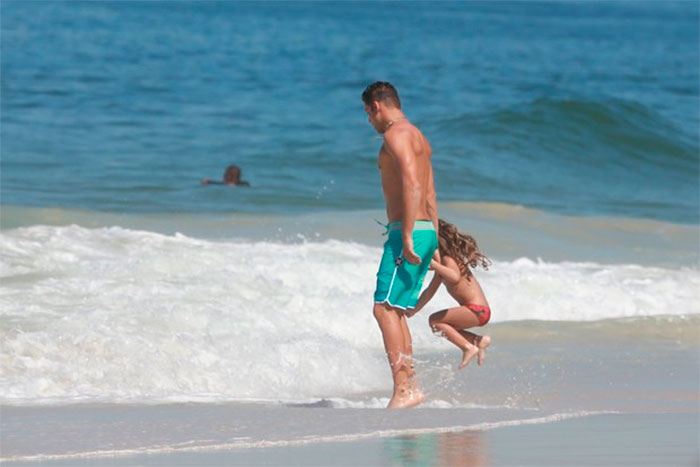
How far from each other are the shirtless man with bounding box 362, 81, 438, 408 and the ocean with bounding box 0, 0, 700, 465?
437mm

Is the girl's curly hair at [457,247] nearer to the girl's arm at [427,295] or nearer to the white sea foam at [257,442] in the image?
the girl's arm at [427,295]

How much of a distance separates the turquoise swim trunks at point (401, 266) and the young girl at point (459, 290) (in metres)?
0.17

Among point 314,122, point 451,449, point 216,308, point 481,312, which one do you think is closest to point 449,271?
point 481,312

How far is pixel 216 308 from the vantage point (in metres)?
8.84

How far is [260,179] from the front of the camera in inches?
731

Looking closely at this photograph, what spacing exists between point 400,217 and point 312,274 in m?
4.03

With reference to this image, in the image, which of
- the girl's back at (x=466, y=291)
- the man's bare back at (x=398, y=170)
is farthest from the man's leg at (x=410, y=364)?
the man's bare back at (x=398, y=170)

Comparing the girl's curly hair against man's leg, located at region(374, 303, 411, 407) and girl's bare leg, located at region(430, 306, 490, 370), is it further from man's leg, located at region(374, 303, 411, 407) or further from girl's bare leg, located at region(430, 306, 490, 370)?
man's leg, located at region(374, 303, 411, 407)

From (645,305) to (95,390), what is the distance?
16.1 ft

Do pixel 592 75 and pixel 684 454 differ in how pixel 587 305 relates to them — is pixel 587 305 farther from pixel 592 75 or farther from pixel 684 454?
pixel 592 75

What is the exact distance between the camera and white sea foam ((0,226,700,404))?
292 inches

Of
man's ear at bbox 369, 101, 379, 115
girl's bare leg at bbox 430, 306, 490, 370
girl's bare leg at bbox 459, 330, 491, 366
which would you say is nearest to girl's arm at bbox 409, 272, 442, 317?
girl's bare leg at bbox 430, 306, 490, 370

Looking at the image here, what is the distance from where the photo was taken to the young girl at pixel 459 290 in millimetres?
6734

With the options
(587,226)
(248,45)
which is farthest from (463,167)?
(248,45)
